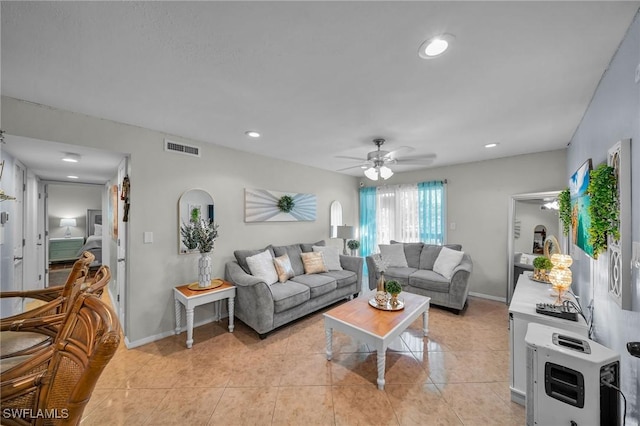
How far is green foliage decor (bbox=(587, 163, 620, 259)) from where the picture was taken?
4.22ft

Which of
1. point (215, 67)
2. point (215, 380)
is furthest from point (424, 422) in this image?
point (215, 67)

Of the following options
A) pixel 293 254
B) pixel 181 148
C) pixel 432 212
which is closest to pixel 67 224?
pixel 181 148

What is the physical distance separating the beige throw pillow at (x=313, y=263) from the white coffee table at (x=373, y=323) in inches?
45.3

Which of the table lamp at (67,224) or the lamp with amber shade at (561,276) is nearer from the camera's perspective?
the lamp with amber shade at (561,276)

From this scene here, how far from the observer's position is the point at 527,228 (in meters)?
3.81

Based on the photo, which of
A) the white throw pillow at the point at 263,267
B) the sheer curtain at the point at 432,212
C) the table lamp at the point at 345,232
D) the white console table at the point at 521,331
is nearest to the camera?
the white console table at the point at 521,331

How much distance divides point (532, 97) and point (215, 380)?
3.67 metres

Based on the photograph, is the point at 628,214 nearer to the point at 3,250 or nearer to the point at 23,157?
the point at 3,250

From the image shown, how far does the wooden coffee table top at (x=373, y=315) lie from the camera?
2.13 meters

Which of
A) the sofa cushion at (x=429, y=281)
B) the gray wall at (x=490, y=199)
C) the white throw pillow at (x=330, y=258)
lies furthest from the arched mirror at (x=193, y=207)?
the gray wall at (x=490, y=199)

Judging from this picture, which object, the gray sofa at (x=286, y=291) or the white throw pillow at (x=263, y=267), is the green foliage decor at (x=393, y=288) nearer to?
the gray sofa at (x=286, y=291)

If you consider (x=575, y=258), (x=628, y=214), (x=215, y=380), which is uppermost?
(x=628, y=214)

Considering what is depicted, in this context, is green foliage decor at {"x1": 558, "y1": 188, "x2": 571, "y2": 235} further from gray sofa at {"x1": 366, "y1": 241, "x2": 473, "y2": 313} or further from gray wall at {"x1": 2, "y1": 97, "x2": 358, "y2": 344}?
gray wall at {"x1": 2, "y1": 97, "x2": 358, "y2": 344}

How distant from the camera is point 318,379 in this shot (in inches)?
82.6
